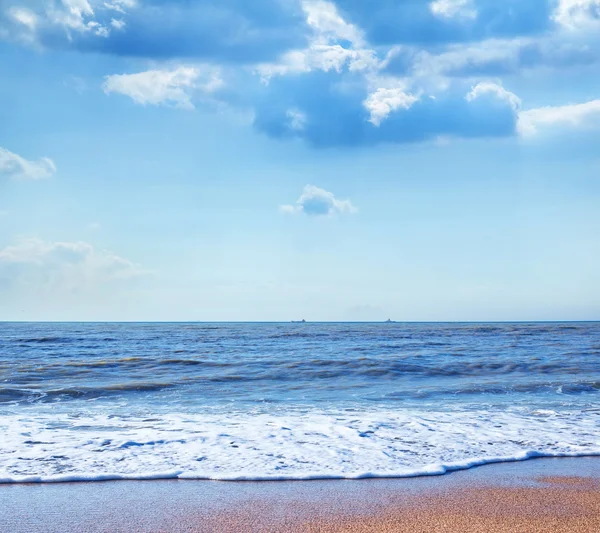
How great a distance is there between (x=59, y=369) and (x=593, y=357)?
17.5 m

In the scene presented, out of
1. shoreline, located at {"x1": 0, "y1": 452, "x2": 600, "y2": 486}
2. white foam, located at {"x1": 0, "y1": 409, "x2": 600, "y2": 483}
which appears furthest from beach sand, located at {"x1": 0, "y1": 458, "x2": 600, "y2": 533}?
white foam, located at {"x1": 0, "y1": 409, "x2": 600, "y2": 483}

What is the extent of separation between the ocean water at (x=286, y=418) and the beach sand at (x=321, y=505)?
34 cm

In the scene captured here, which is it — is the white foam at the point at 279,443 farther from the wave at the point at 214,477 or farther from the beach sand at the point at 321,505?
the beach sand at the point at 321,505

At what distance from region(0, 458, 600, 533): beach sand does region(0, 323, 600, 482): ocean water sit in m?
0.34

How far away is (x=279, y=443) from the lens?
7199 mm

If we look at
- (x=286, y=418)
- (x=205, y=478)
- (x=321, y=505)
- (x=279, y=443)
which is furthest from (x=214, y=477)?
(x=286, y=418)

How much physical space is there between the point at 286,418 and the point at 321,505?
4118 mm

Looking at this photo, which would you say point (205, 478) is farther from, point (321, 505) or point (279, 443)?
point (279, 443)

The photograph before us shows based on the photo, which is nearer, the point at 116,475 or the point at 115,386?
the point at 116,475

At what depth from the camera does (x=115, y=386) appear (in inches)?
517

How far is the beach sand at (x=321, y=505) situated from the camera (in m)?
4.41

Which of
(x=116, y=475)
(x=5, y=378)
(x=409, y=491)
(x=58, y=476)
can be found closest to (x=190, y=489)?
(x=116, y=475)

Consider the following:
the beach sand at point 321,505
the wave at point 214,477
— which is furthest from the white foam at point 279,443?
the beach sand at point 321,505

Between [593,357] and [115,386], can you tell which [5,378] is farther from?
[593,357]
